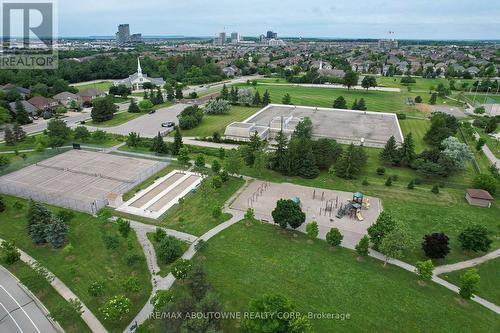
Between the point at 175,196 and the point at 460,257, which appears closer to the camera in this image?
the point at 460,257

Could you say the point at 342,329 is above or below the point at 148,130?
below

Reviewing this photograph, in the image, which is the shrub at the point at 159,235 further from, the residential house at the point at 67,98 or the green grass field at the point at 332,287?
the residential house at the point at 67,98

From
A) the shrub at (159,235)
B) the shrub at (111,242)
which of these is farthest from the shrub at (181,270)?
the shrub at (111,242)

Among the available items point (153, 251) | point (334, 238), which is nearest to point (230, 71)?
point (153, 251)

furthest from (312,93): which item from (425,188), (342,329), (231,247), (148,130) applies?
(342,329)

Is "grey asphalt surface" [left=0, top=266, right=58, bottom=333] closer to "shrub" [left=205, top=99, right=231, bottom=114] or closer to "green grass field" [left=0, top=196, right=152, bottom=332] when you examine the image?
"green grass field" [left=0, top=196, right=152, bottom=332]

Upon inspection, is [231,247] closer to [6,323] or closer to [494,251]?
[6,323]
